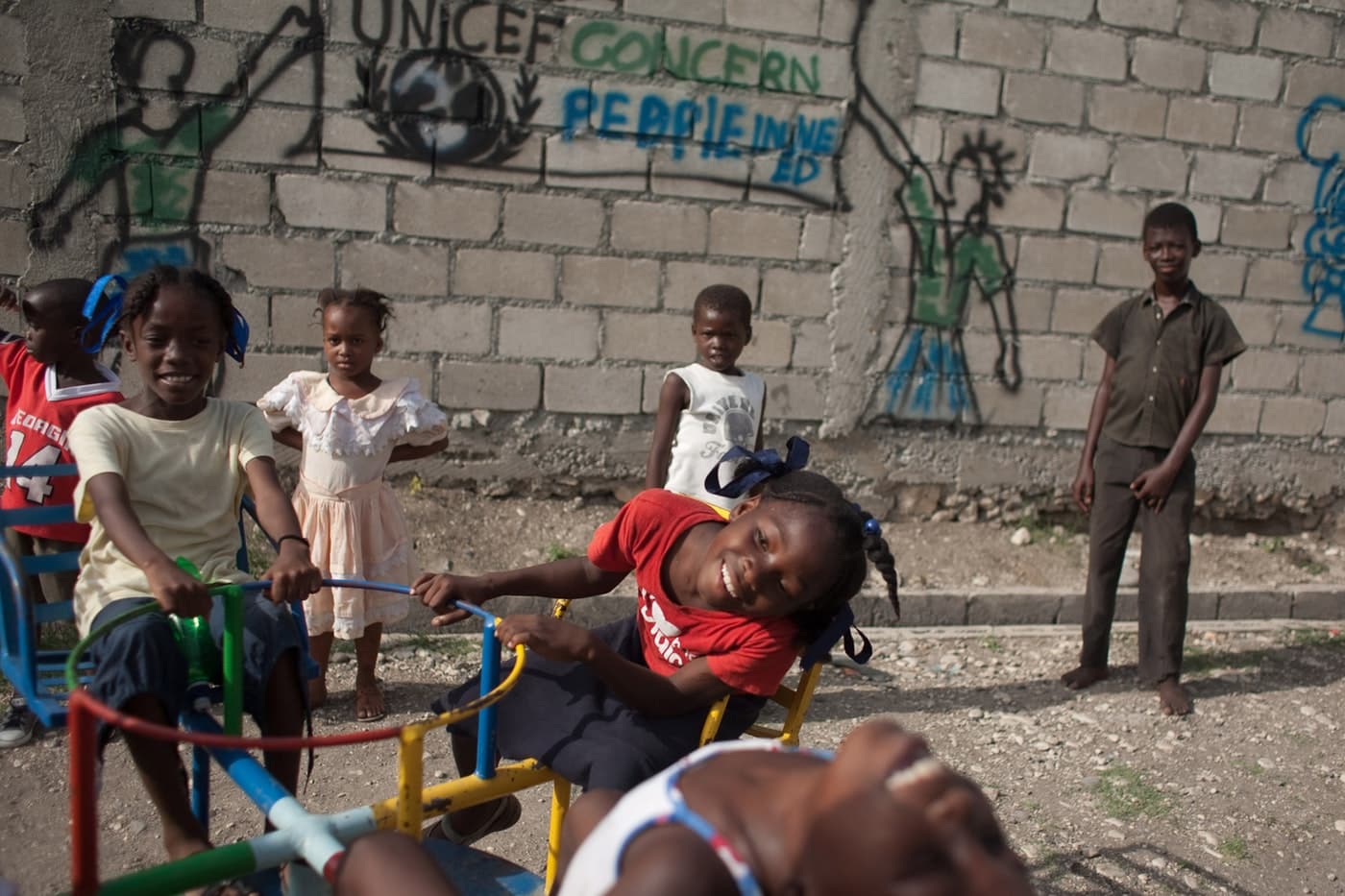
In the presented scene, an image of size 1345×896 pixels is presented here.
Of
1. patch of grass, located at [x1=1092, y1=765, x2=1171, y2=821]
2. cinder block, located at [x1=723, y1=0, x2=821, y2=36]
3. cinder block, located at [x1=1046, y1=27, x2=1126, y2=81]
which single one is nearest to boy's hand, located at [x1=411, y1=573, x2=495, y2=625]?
patch of grass, located at [x1=1092, y1=765, x2=1171, y2=821]

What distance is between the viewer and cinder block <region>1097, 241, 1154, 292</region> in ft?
18.8

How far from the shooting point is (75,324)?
10.9ft

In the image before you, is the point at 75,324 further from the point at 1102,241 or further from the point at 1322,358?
the point at 1322,358

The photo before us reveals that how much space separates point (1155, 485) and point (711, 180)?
2.47 metres

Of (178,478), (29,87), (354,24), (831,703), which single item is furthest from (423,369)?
(178,478)

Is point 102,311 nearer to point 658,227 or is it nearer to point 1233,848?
point 658,227

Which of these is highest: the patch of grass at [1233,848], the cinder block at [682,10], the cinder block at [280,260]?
the cinder block at [682,10]

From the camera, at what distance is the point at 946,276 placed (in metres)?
5.61

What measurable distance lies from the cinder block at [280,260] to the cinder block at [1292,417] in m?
5.19

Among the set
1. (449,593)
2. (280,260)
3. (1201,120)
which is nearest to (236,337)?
(449,593)

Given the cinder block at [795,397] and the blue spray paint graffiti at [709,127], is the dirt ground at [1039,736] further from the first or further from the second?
the blue spray paint graffiti at [709,127]

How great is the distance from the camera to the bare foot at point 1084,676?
14.3ft

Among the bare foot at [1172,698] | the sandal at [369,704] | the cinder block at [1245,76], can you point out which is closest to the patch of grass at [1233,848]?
the bare foot at [1172,698]

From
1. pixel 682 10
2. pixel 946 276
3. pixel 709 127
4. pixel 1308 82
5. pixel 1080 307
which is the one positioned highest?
pixel 1308 82
